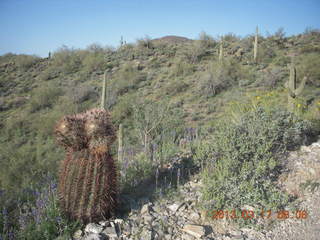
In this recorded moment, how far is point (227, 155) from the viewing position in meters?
3.88

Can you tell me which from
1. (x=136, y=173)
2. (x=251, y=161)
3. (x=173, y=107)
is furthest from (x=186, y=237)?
(x=173, y=107)

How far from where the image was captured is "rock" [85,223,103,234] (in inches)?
103

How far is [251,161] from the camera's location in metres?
3.93

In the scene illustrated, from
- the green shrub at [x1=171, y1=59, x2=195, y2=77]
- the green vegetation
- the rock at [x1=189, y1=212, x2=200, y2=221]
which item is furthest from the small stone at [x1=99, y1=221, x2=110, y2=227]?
the green shrub at [x1=171, y1=59, x2=195, y2=77]

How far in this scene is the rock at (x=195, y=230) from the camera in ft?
8.53

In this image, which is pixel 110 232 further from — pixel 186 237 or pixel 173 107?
pixel 173 107

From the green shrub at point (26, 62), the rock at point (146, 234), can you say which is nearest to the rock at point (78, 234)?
the rock at point (146, 234)

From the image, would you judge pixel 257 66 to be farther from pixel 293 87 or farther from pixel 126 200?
pixel 126 200

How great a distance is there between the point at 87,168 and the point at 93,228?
2.03 feet

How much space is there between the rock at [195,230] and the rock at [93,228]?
88 centimetres

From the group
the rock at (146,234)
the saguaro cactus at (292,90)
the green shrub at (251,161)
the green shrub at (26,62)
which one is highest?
the green shrub at (26,62)

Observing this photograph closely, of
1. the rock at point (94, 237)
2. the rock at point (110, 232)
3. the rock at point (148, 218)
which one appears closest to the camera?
the rock at point (94, 237)

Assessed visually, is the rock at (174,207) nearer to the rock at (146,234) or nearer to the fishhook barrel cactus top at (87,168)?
the rock at (146,234)
